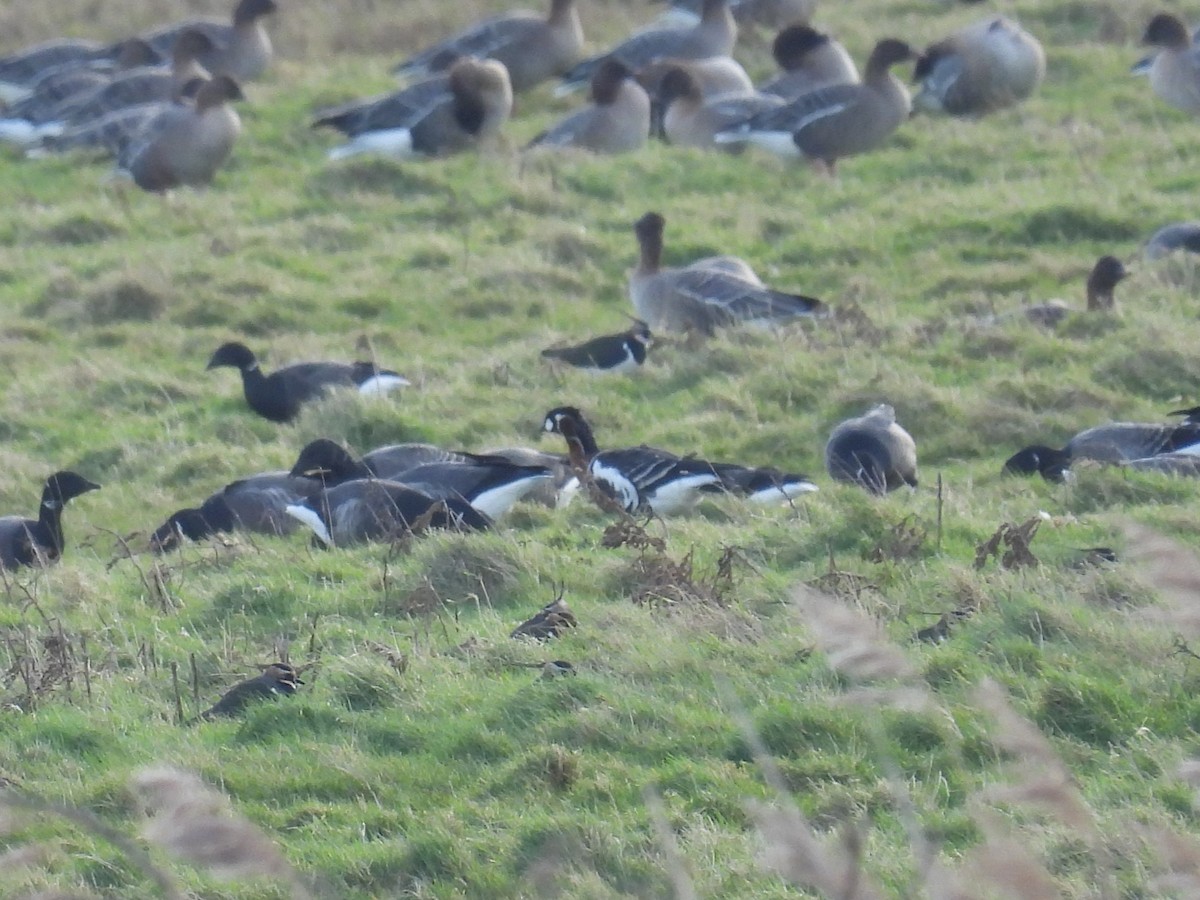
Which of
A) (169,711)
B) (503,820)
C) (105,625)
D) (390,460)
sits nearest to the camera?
(503,820)

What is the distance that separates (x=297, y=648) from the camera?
6.69m

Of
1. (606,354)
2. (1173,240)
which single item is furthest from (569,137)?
(606,354)

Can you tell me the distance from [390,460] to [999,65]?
32.7 ft

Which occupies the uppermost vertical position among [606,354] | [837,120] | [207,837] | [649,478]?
[207,837]

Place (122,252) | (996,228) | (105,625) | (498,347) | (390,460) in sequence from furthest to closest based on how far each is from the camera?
(122,252)
(996,228)
(498,347)
(390,460)
(105,625)

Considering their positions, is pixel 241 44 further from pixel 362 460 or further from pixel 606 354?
pixel 362 460

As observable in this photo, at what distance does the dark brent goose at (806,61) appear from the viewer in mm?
18969

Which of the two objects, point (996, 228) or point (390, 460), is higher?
point (390, 460)

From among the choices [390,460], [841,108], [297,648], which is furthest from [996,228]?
[297,648]

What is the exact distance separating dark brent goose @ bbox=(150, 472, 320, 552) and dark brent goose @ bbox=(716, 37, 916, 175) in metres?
8.59

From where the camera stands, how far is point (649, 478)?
8875mm

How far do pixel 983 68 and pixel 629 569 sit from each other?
11.8 m

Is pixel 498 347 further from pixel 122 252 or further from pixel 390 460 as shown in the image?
pixel 122 252

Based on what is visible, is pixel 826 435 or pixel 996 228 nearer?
pixel 826 435
